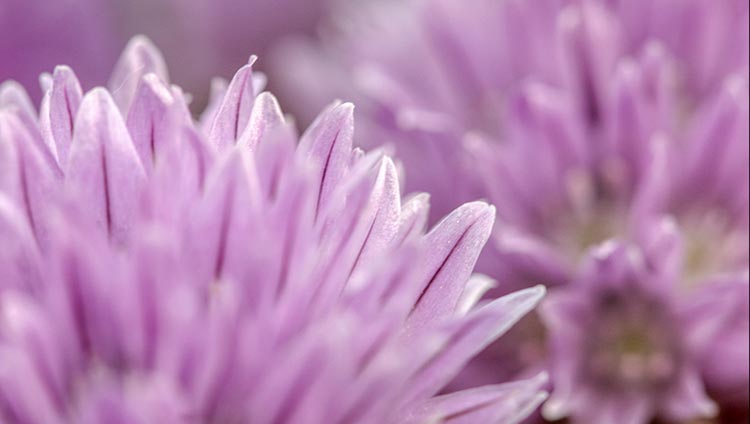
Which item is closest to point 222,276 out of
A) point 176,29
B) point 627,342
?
point 627,342

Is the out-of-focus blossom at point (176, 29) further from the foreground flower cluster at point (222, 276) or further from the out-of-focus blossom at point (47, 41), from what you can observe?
the foreground flower cluster at point (222, 276)

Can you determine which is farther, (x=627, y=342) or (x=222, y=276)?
(x=627, y=342)

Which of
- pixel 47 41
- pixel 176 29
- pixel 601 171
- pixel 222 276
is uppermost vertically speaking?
pixel 176 29

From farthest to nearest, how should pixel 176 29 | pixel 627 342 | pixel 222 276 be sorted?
pixel 176 29, pixel 627 342, pixel 222 276

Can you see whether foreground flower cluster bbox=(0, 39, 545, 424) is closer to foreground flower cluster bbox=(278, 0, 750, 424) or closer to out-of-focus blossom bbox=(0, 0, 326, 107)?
foreground flower cluster bbox=(278, 0, 750, 424)

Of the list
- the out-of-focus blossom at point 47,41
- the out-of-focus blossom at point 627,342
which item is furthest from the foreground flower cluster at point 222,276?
the out-of-focus blossom at point 47,41

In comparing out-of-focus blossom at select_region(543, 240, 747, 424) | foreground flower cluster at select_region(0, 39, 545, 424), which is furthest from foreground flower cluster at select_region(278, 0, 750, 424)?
foreground flower cluster at select_region(0, 39, 545, 424)

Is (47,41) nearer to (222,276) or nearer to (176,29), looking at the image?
(176,29)
